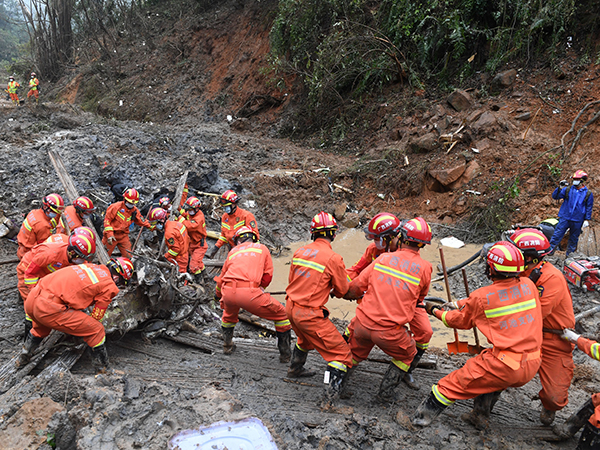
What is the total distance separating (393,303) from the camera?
300cm

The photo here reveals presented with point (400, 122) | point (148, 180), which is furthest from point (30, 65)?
point (400, 122)

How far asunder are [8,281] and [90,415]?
171 inches

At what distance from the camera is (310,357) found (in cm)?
419

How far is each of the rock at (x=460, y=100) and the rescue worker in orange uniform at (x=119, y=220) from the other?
8828 mm

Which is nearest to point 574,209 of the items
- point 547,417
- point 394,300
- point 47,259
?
point 547,417

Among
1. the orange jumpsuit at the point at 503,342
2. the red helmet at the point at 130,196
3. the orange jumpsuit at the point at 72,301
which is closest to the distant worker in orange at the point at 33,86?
the red helmet at the point at 130,196

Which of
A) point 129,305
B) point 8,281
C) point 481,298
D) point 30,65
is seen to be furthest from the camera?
point 30,65

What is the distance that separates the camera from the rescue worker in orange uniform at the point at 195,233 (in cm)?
621

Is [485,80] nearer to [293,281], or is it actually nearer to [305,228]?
[305,228]

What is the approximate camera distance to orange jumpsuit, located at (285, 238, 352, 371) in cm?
323

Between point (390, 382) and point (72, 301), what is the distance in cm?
302

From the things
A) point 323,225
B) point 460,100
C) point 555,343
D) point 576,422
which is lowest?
point 576,422

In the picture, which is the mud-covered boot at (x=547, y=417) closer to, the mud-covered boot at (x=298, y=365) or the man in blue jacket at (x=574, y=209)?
the mud-covered boot at (x=298, y=365)

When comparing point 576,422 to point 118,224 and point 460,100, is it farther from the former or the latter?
point 460,100
